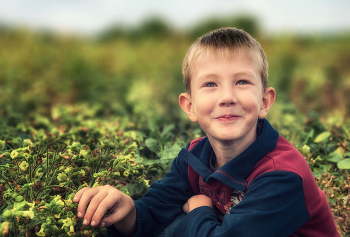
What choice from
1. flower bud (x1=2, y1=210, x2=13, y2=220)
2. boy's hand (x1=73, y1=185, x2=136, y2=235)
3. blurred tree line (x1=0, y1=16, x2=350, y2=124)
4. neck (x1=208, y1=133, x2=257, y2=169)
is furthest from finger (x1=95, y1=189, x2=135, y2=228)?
blurred tree line (x1=0, y1=16, x2=350, y2=124)

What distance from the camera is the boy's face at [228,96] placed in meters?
1.75

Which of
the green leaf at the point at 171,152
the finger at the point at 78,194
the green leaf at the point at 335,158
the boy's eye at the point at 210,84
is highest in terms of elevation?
the boy's eye at the point at 210,84

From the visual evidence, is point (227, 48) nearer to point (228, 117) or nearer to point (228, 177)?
point (228, 117)

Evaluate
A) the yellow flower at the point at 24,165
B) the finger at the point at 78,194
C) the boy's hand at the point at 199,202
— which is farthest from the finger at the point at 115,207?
the yellow flower at the point at 24,165

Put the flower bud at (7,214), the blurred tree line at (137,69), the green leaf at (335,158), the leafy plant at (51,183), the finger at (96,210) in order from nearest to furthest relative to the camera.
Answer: the flower bud at (7,214), the leafy plant at (51,183), the finger at (96,210), the green leaf at (335,158), the blurred tree line at (137,69)

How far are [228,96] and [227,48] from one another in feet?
1.03

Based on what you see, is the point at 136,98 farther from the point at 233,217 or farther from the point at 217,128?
the point at 233,217

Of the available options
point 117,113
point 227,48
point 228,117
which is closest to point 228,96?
point 228,117

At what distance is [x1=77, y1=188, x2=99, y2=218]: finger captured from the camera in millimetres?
1575

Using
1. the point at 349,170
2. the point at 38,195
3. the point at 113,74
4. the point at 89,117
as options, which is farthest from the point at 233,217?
the point at 113,74

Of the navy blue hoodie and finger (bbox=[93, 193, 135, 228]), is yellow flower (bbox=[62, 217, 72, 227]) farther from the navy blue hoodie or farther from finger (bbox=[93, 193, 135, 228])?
the navy blue hoodie

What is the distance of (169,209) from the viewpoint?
2.11 meters

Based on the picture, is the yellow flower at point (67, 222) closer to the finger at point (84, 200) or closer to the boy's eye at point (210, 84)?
the finger at point (84, 200)

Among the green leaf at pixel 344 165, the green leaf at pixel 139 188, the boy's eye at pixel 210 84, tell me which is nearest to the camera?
the boy's eye at pixel 210 84
